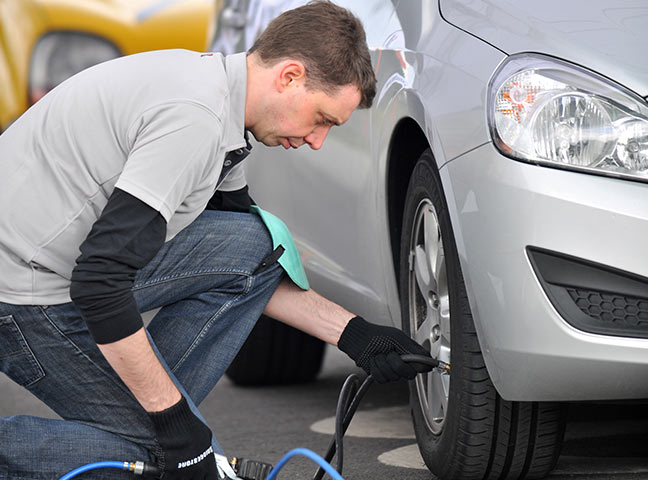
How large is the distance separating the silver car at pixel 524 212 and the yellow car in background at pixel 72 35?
4.00 metres

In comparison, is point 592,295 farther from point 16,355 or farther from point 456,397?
point 16,355

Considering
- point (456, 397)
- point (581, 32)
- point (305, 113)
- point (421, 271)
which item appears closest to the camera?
point (581, 32)

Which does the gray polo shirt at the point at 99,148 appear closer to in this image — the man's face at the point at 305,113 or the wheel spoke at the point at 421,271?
the man's face at the point at 305,113

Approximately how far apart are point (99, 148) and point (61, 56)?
439cm

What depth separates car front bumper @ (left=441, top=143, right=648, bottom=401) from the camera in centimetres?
210

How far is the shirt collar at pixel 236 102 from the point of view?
7.55ft

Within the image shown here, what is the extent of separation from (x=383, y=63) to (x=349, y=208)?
1.44 ft

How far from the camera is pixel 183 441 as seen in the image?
2.29m

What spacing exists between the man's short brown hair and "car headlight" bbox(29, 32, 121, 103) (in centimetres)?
421

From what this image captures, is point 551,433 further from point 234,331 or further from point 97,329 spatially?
point 97,329

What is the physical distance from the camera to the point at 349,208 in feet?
9.90

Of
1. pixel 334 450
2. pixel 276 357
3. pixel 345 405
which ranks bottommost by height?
pixel 276 357

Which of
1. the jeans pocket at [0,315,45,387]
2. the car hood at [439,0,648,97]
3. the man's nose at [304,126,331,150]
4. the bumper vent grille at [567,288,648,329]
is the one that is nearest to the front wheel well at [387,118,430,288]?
the man's nose at [304,126,331,150]

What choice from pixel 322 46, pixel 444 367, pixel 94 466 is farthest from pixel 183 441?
pixel 322 46
